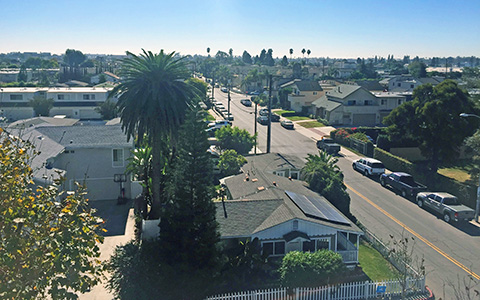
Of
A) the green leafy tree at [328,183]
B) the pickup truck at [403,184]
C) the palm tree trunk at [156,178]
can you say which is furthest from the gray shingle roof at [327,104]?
the palm tree trunk at [156,178]

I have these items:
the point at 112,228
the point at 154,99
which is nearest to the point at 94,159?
the point at 112,228

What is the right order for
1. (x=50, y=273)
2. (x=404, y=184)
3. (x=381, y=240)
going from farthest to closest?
1. (x=404, y=184)
2. (x=381, y=240)
3. (x=50, y=273)

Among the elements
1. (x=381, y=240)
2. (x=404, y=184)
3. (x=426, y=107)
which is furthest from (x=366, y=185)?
(x=381, y=240)

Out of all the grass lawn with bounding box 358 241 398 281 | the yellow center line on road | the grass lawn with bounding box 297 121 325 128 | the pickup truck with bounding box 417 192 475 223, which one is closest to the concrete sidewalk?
the grass lawn with bounding box 358 241 398 281

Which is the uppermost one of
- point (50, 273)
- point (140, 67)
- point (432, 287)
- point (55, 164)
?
point (140, 67)

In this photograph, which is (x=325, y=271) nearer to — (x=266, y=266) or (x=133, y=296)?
(x=266, y=266)

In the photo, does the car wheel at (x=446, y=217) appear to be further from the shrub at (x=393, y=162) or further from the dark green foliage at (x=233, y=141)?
the dark green foliage at (x=233, y=141)
